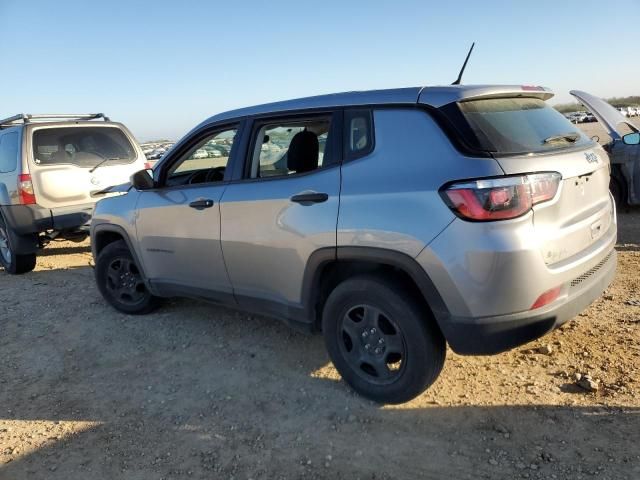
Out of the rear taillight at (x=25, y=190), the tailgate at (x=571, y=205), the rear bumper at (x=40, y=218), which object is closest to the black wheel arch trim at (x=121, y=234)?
the rear bumper at (x=40, y=218)

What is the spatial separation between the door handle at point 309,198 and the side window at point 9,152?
4908 mm

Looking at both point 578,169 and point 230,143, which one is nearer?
point 578,169

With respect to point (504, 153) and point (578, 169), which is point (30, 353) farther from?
point (578, 169)

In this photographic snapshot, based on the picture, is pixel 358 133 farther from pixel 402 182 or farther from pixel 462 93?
pixel 462 93

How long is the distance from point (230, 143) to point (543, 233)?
229cm

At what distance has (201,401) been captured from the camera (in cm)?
330

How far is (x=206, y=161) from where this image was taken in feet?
14.3

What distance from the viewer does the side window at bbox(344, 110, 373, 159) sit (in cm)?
294

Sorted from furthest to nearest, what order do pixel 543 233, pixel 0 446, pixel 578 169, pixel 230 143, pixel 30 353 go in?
pixel 30 353 < pixel 230 143 < pixel 0 446 < pixel 578 169 < pixel 543 233

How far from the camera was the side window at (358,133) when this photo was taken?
294cm

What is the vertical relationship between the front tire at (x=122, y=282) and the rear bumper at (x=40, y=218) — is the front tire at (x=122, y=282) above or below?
below

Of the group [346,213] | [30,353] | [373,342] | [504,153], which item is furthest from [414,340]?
[30,353]

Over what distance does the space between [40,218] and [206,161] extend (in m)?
3.23

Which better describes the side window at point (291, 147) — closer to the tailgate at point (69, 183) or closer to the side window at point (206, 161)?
the side window at point (206, 161)
